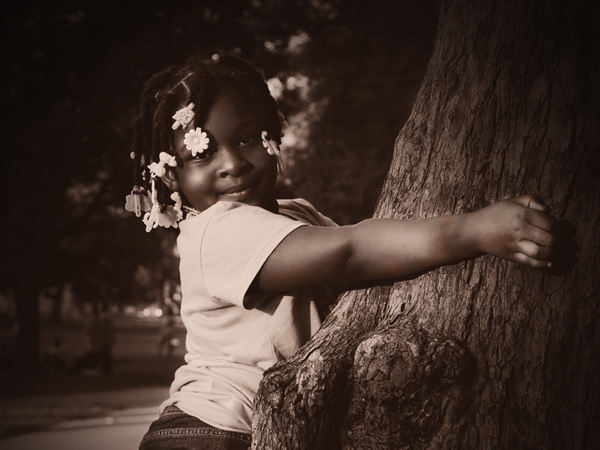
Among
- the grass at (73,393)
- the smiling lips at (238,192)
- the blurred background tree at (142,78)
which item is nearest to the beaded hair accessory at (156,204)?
the smiling lips at (238,192)

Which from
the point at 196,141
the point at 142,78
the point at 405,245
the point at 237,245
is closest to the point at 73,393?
the point at 142,78

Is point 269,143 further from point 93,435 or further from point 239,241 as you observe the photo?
point 93,435

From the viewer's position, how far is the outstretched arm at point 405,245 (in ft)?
5.98

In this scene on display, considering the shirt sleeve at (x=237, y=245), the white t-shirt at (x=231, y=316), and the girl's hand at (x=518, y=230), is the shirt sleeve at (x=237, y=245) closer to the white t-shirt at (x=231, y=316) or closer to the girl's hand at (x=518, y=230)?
the white t-shirt at (x=231, y=316)

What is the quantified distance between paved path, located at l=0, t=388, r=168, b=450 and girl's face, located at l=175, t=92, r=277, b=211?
8.11m

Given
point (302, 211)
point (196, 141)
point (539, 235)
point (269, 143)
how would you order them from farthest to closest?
point (302, 211) → point (269, 143) → point (196, 141) → point (539, 235)

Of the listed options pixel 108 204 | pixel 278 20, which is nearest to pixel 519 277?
pixel 278 20

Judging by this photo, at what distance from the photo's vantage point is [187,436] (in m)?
2.35

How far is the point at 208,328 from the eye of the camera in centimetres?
242

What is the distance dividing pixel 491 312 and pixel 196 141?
40.7 inches

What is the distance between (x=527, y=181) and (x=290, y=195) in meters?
1.79

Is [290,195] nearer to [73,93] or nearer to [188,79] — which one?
[188,79]

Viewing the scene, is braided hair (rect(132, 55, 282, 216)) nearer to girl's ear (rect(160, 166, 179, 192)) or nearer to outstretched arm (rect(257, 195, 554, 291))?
girl's ear (rect(160, 166, 179, 192))

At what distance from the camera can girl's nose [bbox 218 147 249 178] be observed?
2354mm
